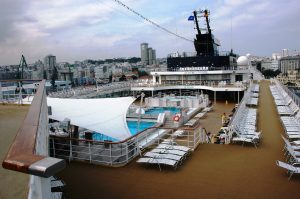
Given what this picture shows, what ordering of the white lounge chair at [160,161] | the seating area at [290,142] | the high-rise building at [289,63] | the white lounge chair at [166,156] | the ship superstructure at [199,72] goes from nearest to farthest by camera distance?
the seating area at [290,142] < the white lounge chair at [160,161] < the white lounge chair at [166,156] < the ship superstructure at [199,72] < the high-rise building at [289,63]

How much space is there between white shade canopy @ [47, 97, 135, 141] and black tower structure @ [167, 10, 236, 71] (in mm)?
19554

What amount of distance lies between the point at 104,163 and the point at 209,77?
23.3m

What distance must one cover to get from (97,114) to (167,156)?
3.62 metres

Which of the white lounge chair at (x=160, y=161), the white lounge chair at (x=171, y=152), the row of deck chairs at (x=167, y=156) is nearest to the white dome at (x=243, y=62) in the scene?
the row of deck chairs at (x=167, y=156)

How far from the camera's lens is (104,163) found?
6.44 meters

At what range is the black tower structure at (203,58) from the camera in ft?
95.1

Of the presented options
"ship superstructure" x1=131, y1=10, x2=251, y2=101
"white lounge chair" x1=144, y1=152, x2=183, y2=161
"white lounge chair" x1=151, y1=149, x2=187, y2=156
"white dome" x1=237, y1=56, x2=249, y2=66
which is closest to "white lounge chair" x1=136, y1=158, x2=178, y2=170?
"white lounge chair" x1=144, y1=152, x2=183, y2=161

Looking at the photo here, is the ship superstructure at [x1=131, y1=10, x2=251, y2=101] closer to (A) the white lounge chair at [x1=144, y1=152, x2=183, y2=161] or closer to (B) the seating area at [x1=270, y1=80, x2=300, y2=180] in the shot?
(B) the seating area at [x1=270, y1=80, x2=300, y2=180]

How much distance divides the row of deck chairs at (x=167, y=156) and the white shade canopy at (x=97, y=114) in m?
1.99

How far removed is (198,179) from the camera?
17.8 ft

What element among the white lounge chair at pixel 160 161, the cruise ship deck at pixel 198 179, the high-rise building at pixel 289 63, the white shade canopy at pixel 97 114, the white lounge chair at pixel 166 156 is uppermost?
the high-rise building at pixel 289 63

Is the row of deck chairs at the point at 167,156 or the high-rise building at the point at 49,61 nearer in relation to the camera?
Answer: the row of deck chairs at the point at 167,156

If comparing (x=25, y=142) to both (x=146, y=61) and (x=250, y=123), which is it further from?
(x=146, y=61)

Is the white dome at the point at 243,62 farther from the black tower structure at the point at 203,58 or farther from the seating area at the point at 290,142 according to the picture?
the seating area at the point at 290,142
